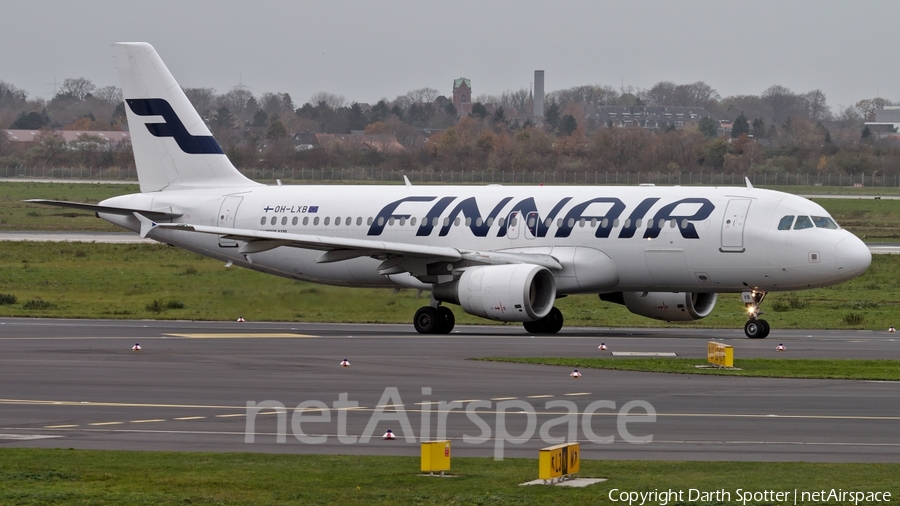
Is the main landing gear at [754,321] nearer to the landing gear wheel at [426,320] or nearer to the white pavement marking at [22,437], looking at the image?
the landing gear wheel at [426,320]

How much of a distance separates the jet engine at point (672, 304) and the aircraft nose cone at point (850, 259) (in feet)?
15.3

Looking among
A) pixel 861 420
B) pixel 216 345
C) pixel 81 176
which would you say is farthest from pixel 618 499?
pixel 81 176

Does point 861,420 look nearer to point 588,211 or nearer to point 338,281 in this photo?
point 588,211

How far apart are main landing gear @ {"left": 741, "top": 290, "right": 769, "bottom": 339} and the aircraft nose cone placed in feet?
7.56

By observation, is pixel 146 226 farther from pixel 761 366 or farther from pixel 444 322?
pixel 761 366

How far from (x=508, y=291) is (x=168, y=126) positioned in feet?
47.5

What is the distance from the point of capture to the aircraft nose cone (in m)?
34.7

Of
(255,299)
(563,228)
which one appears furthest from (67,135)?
(563,228)

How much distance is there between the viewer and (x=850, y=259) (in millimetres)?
34750

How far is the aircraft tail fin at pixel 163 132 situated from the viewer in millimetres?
43250

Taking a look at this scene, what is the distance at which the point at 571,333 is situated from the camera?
3844 cm

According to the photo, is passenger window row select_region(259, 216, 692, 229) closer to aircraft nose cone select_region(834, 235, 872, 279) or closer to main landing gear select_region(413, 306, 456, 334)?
main landing gear select_region(413, 306, 456, 334)

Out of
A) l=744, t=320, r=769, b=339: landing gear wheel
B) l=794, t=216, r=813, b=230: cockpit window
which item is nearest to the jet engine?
l=744, t=320, r=769, b=339: landing gear wheel

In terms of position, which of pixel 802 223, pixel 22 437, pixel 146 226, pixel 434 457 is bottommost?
pixel 22 437
